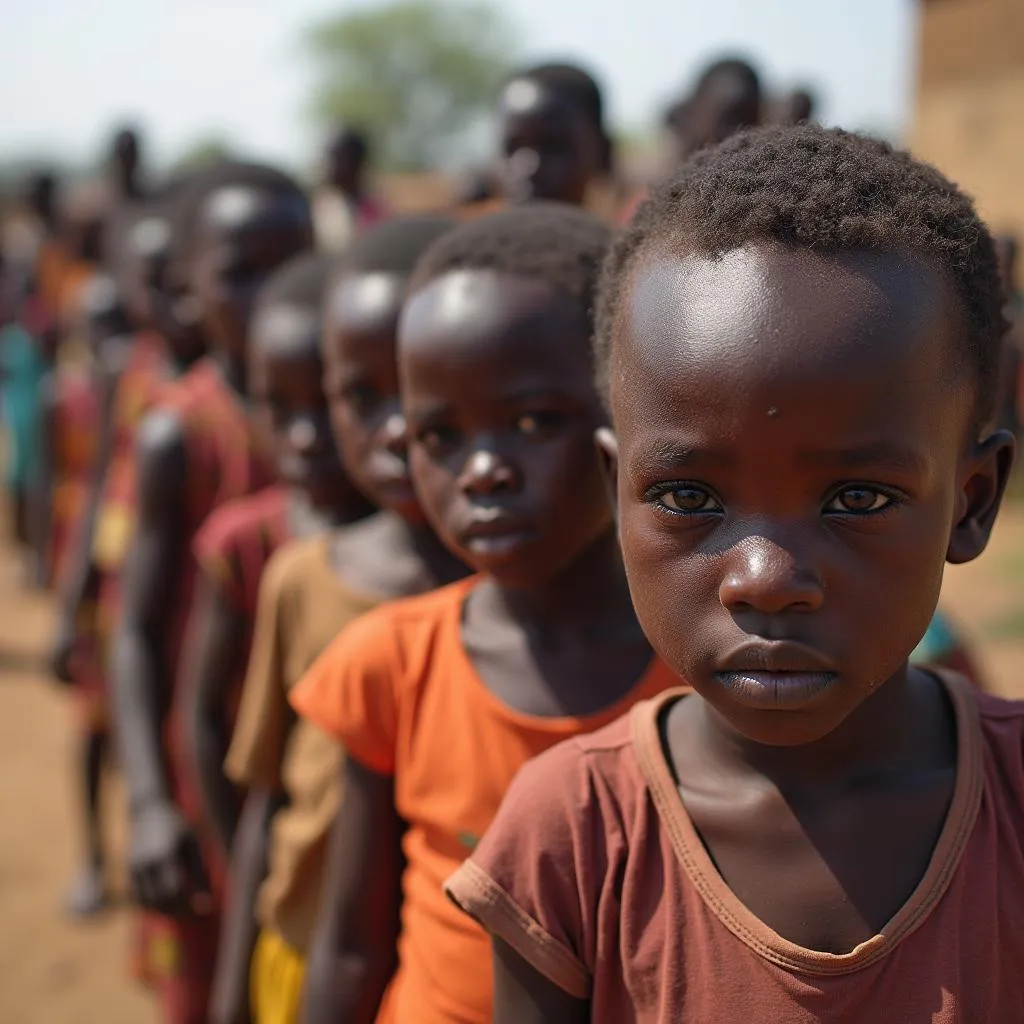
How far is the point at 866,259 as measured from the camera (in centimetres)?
96

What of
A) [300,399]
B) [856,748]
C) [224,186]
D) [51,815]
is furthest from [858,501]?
[51,815]

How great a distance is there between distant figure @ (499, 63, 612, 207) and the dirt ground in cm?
277

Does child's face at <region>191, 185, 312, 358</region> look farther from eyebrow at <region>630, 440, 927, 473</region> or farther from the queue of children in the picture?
eyebrow at <region>630, 440, 927, 473</region>

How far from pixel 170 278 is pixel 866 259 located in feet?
11.5

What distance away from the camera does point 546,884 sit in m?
1.09

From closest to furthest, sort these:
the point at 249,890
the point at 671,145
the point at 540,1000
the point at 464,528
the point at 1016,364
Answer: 1. the point at 540,1000
2. the point at 464,528
3. the point at 249,890
4. the point at 1016,364
5. the point at 671,145

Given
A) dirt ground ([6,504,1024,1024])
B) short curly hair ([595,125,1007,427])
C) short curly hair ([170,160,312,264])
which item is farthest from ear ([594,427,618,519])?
dirt ground ([6,504,1024,1024])

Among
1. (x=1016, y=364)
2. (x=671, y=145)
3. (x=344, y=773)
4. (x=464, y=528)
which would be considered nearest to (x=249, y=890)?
(x=344, y=773)

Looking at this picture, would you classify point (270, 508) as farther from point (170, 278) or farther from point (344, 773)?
point (170, 278)

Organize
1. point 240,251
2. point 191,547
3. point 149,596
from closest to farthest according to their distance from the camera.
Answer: point 149,596
point 191,547
point 240,251

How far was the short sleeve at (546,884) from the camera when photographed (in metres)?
1.09

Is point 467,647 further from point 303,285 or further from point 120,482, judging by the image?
point 120,482

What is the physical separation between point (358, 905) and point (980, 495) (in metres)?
0.92

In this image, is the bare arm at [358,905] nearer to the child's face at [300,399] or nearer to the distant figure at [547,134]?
the child's face at [300,399]
